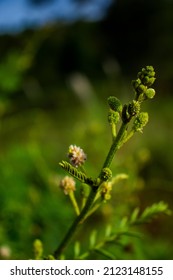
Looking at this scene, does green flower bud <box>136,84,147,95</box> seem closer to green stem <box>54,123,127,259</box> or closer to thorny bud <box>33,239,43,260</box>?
green stem <box>54,123,127,259</box>

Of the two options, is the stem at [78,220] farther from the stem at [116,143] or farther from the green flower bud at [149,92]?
the green flower bud at [149,92]

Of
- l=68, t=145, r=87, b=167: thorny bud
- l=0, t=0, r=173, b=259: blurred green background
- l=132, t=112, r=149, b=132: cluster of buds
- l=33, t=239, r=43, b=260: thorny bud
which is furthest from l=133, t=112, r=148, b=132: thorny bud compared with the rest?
l=0, t=0, r=173, b=259: blurred green background

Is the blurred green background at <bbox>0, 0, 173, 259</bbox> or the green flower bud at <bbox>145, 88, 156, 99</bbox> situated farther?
the blurred green background at <bbox>0, 0, 173, 259</bbox>

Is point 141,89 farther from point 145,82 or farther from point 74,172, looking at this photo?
point 74,172

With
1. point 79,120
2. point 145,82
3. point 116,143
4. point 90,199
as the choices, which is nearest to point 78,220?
point 90,199

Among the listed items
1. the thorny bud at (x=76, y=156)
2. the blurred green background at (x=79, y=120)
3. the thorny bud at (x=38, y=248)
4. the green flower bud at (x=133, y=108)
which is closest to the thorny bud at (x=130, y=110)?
the green flower bud at (x=133, y=108)

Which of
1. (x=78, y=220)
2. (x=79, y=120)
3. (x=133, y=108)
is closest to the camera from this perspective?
(x=133, y=108)

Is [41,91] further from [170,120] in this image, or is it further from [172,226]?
[172,226]
